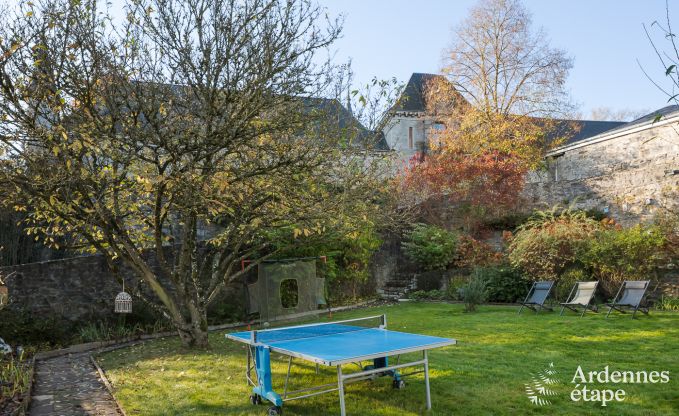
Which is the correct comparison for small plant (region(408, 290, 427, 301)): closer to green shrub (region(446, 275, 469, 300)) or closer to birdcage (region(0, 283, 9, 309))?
green shrub (region(446, 275, 469, 300))

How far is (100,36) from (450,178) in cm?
1407

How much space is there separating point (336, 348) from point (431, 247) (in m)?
12.9

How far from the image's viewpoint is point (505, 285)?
A: 14.9 metres

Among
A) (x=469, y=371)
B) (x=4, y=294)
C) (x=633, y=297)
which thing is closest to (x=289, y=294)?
(x=4, y=294)

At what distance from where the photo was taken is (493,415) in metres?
4.98

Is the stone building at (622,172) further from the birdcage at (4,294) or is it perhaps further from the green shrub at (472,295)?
the birdcage at (4,294)

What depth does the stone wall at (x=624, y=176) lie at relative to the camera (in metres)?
16.5

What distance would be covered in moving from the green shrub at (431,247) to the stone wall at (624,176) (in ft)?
13.8

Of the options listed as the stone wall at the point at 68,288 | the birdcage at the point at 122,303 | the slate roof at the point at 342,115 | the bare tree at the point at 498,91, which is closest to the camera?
the slate roof at the point at 342,115

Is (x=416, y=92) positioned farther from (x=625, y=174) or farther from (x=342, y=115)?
(x=342, y=115)

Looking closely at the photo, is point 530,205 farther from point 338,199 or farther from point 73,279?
point 73,279

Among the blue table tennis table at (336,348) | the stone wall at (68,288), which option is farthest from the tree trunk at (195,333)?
the blue table tennis table at (336,348)

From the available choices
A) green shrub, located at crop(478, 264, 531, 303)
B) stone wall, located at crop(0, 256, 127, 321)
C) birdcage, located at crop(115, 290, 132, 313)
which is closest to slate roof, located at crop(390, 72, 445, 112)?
green shrub, located at crop(478, 264, 531, 303)

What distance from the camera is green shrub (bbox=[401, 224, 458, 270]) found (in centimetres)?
1770
